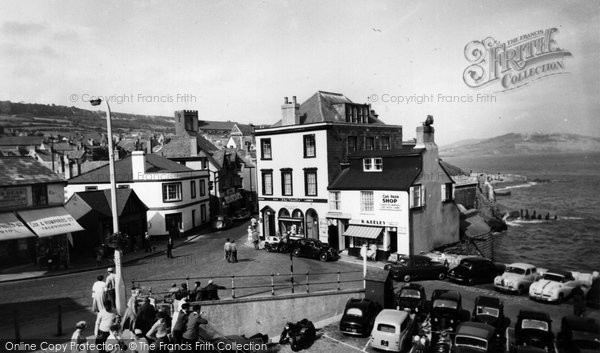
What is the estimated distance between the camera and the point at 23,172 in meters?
28.6

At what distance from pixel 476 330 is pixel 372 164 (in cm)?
2198

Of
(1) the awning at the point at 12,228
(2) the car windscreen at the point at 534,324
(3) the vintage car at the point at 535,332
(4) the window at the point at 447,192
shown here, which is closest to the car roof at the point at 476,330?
(3) the vintage car at the point at 535,332

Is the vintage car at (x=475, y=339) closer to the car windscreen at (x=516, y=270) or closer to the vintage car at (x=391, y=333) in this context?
the vintage car at (x=391, y=333)

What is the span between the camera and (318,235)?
3856 centimetres

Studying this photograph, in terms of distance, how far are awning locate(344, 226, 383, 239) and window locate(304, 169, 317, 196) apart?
5631mm

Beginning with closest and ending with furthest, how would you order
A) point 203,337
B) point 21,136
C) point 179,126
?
point 203,337 → point 21,136 → point 179,126

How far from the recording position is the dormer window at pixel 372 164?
36156mm

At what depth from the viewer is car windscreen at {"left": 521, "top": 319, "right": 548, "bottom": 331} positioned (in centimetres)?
1617

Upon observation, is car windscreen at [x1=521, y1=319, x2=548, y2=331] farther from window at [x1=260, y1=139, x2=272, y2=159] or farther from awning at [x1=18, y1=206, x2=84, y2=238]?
window at [x1=260, y1=139, x2=272, y2=159]

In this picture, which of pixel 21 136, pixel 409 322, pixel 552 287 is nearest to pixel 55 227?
pixel 409 322

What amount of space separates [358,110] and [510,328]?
2822 centimetres

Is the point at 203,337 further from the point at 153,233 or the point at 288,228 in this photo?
the point at 153,233

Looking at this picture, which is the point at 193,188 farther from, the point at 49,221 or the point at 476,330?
the point at 476,330

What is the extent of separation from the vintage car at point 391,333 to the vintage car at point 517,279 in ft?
31.4
